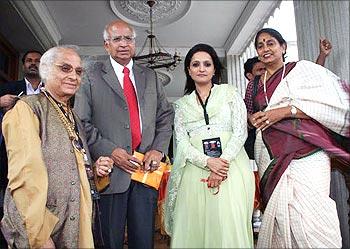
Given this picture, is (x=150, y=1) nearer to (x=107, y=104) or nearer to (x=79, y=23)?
(x=79, y=23)

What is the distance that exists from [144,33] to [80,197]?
6142 mm

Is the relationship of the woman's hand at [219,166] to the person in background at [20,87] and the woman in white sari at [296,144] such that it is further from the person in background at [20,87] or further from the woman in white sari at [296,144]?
the person in background at [20,87]

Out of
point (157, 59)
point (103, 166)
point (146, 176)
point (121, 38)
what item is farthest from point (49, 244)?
point (157, 59)

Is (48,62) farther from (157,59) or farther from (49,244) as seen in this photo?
(157,59)

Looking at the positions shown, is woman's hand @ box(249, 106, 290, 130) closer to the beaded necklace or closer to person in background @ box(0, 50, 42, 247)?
the beaded necklace

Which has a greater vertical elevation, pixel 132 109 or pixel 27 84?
pixel 27 84

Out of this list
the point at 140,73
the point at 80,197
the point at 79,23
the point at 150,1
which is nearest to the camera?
the point at 80,197

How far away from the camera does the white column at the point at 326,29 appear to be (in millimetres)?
3691

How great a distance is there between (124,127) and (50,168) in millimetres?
544

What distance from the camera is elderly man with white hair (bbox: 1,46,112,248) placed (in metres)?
1.67

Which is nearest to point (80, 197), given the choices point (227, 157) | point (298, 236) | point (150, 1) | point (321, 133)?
point (227, 157)

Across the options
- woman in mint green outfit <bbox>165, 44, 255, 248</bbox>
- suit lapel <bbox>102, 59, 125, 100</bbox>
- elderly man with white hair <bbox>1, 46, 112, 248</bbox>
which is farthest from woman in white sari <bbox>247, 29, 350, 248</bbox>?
elderly man with white hair <bbox>1, 46, 112, 248</bbox>

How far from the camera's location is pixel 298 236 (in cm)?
209

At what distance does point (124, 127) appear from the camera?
2260 mm
